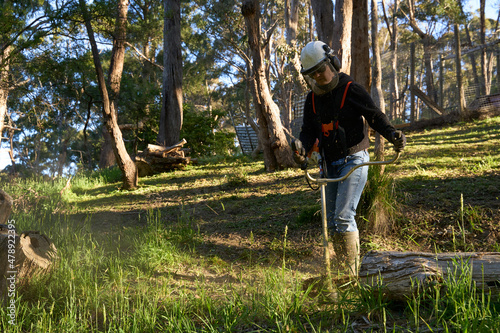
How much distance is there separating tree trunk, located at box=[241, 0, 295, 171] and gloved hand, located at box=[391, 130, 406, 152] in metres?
6.14

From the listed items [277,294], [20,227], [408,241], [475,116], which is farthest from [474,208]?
[475,116]

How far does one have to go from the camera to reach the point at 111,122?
869 centimetres

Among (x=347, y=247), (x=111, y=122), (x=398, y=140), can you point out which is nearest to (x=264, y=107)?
(x=111, y=122)

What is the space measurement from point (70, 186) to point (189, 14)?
57.9ft

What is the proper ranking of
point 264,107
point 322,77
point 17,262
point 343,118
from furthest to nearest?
point 264,107 → point 17,262 → point 343,118 → point 322,77

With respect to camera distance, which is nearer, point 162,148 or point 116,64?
point 162,148

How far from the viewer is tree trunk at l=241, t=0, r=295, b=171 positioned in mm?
8398

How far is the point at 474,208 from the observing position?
4.70m

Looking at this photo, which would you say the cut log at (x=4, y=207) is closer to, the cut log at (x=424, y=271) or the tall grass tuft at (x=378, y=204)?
the cut log at (x=424, y=271)

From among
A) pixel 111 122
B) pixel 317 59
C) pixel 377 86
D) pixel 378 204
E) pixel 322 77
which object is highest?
pixel 377 86

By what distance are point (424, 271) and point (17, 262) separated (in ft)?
11.1

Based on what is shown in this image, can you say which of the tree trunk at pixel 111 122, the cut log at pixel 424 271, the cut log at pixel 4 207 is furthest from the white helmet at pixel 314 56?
the tree trunk at pixel 111 122

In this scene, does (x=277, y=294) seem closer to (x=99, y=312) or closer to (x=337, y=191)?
(x=337, y=191)

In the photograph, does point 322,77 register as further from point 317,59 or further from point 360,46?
point 360,46
